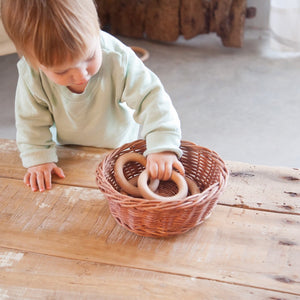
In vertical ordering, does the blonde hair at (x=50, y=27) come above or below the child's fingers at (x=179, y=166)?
above

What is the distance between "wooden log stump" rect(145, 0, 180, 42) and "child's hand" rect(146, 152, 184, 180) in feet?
6.08

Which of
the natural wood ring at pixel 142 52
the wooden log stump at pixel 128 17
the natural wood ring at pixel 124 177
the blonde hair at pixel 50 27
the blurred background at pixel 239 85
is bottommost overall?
the blurred background at pixel 239 85

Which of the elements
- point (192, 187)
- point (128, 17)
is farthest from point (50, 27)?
point (128, 17)

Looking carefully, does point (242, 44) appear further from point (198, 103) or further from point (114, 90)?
point (114, 90)

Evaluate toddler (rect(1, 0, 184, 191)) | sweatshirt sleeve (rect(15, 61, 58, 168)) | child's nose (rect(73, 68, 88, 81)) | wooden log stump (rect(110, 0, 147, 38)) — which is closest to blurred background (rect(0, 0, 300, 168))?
wooden log stump (rect(110, 0, 147, 38))

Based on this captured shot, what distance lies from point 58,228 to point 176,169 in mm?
268

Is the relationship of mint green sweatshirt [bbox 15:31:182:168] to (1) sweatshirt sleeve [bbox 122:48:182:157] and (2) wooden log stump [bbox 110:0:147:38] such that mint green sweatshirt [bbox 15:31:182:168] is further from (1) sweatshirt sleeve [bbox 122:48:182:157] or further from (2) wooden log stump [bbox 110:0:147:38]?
(2) wooden log stump [bbox 110:0:147:38]

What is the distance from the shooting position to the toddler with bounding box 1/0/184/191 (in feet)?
2.60

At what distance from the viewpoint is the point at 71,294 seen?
710mm

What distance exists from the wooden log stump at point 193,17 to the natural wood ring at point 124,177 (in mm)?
1808

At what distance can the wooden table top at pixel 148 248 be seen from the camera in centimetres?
71

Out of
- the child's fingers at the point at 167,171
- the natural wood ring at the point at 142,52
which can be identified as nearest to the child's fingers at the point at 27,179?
the child's fingers at the point at 167,171

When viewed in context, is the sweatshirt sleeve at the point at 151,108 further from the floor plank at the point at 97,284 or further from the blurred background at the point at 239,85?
the blurred background at the point at 239,85

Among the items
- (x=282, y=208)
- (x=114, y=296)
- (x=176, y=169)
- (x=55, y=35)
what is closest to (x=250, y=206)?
(x=282, y=208)
